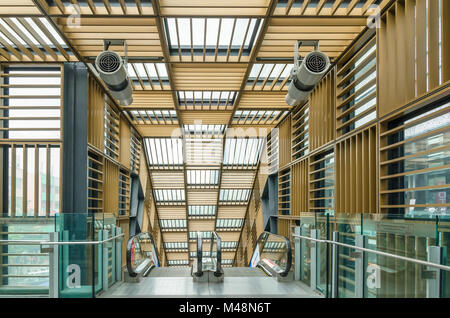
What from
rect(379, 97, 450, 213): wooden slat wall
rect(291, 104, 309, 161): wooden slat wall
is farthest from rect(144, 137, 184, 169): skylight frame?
rect(379, 97, 450, 213): wooden slat wall

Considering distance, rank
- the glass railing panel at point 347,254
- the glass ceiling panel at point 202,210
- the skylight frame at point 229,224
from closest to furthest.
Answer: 1. the glass railing panel at point 347,254
2. the glass ceiling panel at point 202,210
3. the skylight frame at point 229,224

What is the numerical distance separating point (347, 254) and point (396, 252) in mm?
1087

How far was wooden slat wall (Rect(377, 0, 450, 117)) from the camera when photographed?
13.0 feet

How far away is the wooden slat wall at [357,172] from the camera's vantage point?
5.49 m

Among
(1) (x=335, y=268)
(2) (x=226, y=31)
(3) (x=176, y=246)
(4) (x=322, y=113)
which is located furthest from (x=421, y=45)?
(3) (x=176, y=246)

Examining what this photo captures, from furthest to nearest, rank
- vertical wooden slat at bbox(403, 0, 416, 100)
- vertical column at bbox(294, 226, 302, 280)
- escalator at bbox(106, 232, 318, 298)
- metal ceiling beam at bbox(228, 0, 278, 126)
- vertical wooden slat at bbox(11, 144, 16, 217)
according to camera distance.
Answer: vertical wooden slat at bbox(11, 144, 16, 217) < vertical column at bbox(294, 226, 302, 280) < metal ceiling beam at bbox(228, 0, 278, 126) < escalator at bbox(106, 232, 318, 298) < vertical wooden slat at bbox(403, 0, 416, 100)

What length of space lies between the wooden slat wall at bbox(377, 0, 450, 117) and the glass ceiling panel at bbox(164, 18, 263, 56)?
6.53ft

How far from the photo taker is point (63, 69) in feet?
22.9

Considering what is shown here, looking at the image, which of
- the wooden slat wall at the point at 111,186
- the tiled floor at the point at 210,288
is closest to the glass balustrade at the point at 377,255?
the tiled floor at the point at 210,288

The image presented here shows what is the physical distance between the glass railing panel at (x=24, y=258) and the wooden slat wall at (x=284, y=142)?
322 inches

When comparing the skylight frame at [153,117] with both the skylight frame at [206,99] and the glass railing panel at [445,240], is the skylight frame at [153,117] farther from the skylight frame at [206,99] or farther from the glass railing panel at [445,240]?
the glass railing panel at [445,240]

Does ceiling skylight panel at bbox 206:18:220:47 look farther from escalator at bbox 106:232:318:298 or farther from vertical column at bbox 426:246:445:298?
vertical column at bbox 426:246:445:298

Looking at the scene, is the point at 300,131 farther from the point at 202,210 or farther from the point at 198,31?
the point at 202,210

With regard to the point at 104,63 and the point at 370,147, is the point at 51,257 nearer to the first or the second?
the point at 104,63
